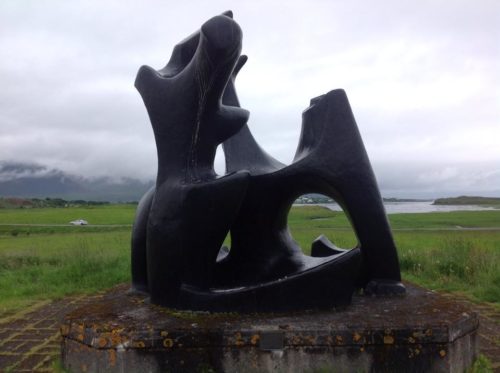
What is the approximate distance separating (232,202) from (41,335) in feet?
9.54

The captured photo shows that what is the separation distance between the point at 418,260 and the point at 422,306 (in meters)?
5.27

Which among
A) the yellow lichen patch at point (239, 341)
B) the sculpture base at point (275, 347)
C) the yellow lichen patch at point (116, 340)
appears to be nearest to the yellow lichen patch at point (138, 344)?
the sculpture base at point (275, 347)

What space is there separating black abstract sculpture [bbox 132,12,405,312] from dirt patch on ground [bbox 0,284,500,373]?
110 centimetres

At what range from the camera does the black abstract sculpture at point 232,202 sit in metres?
4.59

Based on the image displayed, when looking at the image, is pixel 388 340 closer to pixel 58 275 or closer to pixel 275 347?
pixel 275 347

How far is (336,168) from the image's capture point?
521cm

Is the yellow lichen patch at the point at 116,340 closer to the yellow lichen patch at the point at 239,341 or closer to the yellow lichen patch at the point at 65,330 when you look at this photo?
the yellow lichen patch at the point at 65,330

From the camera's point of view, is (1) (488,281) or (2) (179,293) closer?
(2) (179,293)

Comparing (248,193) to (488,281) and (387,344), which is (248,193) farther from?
(488,281)

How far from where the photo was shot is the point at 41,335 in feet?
18.4

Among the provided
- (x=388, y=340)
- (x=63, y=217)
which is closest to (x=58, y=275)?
(x=388, y=340)

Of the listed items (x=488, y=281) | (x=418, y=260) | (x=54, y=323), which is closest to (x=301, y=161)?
(x=54, y=323)

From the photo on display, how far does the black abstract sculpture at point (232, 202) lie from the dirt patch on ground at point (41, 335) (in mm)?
1103

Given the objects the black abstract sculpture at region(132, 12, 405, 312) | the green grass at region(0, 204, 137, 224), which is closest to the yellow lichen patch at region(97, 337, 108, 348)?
the black abstract sculpture at region(132, 12, 405, 312)
